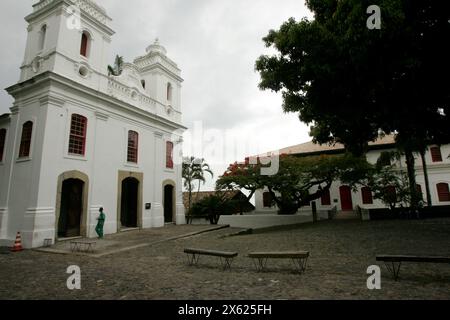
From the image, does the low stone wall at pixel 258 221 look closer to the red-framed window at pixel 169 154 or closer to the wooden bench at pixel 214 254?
the red-framed window at pixel 169 154

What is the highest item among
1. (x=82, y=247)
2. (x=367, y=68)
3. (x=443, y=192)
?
(x=367, y=68)

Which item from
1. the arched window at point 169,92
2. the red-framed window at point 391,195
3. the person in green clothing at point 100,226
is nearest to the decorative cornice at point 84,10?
the arched window at point 169,92

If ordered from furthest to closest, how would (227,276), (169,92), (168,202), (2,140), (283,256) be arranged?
(169,92) → (168,202) → (2,140) → (283,256) → (227,276)

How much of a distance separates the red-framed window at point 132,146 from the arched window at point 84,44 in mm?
4792

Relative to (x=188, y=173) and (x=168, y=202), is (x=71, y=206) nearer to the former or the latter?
(x=168, y=202)

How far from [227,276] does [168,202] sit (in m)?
13.5

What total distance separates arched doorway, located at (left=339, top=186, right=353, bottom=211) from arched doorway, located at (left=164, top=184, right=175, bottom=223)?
55.2 feet

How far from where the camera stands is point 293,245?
968 centimetres

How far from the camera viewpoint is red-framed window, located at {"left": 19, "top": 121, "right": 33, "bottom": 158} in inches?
480

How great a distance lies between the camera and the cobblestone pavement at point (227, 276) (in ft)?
14.9

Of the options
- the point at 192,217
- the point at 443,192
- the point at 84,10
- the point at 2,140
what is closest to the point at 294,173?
the point at 192,217

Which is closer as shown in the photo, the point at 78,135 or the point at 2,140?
the point at 78,135

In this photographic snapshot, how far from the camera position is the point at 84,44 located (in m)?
14.4
